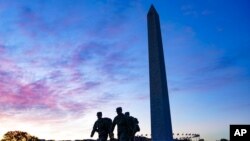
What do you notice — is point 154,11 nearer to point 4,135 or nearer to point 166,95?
point 166,95

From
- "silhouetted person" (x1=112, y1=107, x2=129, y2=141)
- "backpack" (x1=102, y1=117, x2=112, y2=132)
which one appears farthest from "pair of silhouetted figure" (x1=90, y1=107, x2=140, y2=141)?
"backpack" (x1=102, y1=117, x2=112, y2=132)

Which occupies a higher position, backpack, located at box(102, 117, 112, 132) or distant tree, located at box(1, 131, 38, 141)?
backpack, located at box(102, 117, 112, 132)

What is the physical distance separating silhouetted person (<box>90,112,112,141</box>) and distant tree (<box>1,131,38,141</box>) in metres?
69.2

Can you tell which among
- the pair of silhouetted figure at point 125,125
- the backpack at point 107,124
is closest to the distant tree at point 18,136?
the backpack at point 107,124

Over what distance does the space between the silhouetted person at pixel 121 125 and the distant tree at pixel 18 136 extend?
71.4 metres

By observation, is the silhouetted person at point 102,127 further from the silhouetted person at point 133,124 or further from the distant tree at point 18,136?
the distant tree at point 18,136

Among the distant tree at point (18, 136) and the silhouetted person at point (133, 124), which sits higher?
the silhouetted person at point (133, 124)

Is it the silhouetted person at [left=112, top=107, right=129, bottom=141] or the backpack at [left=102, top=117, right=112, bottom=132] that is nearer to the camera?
the silhouetted person at [left=112, top=107, right=129, bottom=141]

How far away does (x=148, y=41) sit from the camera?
20.4 meters

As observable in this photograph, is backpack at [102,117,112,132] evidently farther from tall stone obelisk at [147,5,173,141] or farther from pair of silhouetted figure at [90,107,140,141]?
tall stone obelisk at [147,5,173,141]

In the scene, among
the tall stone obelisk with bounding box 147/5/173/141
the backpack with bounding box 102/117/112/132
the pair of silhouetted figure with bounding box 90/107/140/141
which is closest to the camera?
the pair of silhouetted figure with bounding box 90/107/140/141

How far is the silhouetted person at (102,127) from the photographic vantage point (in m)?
19.7

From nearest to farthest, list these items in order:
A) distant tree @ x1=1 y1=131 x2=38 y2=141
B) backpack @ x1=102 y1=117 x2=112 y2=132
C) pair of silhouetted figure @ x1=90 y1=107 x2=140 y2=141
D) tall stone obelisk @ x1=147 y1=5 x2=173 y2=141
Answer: pair of silhouetted figure @ x1=90 y1=107 x2=140 y2=141
tall stone obelisk @ x1=147 y1=5 x2=173 y2=141
backpack @ x1=102 y1=117 x2=112 y2=132
distant tree @ x1=1 y1=131 x2=38 y2=141

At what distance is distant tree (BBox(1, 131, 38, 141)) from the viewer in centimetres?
8418
